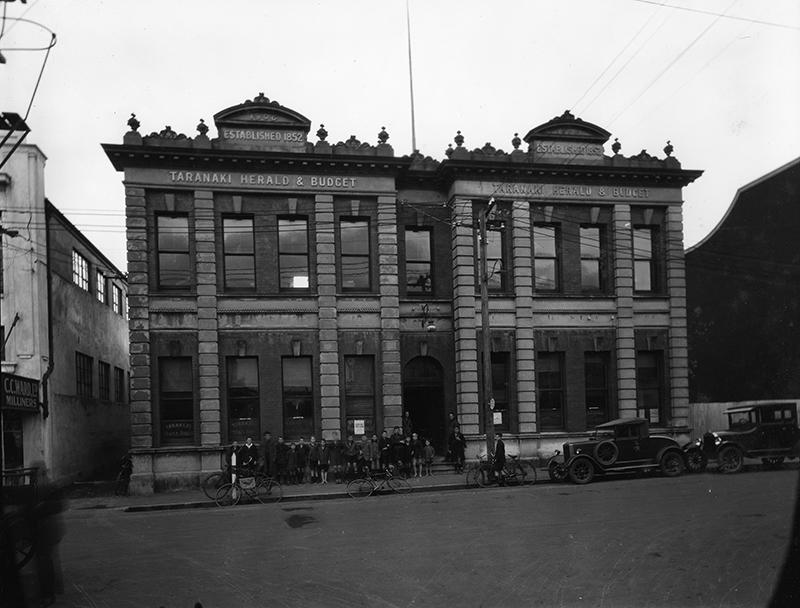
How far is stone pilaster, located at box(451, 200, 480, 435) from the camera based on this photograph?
2409 centimetres

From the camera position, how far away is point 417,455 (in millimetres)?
23047

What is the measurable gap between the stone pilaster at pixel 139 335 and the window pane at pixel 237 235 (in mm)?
2617

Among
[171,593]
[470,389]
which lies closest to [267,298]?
[470,389]

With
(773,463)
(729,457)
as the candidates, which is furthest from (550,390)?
(773,463)

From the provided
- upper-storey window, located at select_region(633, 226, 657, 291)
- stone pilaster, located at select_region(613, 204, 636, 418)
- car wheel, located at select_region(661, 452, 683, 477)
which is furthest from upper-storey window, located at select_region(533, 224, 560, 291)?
car wheel, located at select_region(661, 452, 683, 477)

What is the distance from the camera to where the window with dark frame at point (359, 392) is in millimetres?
23781

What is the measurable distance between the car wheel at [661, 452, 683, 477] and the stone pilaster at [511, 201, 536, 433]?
5049 millimetres

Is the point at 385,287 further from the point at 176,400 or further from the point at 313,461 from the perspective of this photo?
the point at 176,400

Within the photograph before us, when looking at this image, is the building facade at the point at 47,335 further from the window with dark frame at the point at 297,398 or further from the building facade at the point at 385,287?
the window with dark frame at the point at 297,398

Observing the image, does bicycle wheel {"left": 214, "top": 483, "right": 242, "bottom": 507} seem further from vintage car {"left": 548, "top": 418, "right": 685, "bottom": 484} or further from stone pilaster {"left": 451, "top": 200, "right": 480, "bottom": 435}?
vintage car {"left": 548, "top": 418, "right": 685, "bottom": 484}

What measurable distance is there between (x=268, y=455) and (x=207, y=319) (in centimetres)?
501

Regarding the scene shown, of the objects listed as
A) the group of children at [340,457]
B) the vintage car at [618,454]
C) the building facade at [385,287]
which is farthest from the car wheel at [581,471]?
the group of children at [340,457]

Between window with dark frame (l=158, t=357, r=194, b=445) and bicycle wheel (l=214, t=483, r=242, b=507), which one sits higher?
window with dark frame (l=158, t=357, r=194, b=445)

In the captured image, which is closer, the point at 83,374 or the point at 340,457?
the point at 340,457
